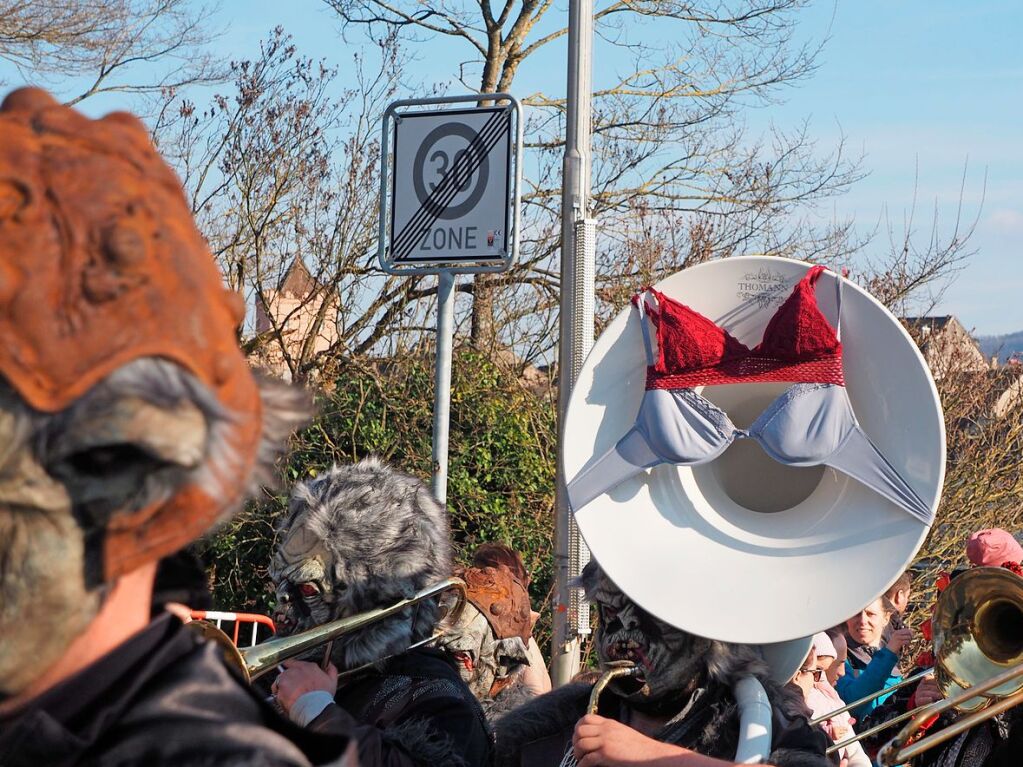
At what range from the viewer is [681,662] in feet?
9.35

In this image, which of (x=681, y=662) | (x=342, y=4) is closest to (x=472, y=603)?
(x=681, y=662)

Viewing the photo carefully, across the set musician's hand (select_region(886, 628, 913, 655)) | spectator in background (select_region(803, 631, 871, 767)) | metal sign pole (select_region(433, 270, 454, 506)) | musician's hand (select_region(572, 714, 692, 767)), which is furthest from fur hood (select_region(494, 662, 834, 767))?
musician's hand (select_region(886, 628, 913, 655))

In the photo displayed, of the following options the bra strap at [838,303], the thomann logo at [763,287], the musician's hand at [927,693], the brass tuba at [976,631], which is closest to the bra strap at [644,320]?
the thomann logo at [763,287]

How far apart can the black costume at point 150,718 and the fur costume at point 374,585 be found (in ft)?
6.27

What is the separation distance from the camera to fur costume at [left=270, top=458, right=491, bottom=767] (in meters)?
3.13

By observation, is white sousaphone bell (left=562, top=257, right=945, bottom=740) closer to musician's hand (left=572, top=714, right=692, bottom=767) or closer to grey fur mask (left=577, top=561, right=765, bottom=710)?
grey fur mask (left=577, top=561, right=765, bottom=710)

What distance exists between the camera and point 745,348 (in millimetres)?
3039

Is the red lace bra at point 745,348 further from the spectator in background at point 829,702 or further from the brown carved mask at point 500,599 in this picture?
the brown carved mask at point 500,599

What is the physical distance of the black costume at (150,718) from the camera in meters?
1.09

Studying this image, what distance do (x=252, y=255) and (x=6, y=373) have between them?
7622 millimetres

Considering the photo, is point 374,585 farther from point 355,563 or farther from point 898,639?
point 898,639

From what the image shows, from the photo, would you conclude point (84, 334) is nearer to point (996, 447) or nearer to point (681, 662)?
point (681, 662)

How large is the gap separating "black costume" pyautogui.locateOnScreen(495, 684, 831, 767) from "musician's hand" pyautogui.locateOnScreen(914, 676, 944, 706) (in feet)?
5.06

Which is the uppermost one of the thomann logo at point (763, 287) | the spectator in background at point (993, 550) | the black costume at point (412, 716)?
the thomann logo at point (763, 287)
